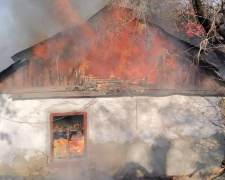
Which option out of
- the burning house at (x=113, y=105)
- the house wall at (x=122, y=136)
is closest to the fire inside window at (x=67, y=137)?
the burning house at (x=113, y=105)

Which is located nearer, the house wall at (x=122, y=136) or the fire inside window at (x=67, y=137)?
the house wall at (x=122, y=136)

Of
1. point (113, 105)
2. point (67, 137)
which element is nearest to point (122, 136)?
point (113, 105)

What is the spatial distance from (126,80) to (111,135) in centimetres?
187

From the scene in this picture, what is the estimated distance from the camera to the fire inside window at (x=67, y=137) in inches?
368

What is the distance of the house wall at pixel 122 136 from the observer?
9.02 m

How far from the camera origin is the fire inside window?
936cm

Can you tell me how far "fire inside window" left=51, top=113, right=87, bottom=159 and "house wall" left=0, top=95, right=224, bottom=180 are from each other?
0.64 feet

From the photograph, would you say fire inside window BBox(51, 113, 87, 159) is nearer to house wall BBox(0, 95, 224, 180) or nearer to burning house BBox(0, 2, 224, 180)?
burning house BBox(0, 2, 224, 180)

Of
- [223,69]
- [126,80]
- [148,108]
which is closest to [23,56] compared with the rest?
[126,80]

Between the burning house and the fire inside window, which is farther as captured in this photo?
the fire inside window

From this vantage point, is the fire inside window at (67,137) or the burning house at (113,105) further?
the fire inside window at (67,137)

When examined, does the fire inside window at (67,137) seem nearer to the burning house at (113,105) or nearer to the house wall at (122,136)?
the burning house at (113,105)

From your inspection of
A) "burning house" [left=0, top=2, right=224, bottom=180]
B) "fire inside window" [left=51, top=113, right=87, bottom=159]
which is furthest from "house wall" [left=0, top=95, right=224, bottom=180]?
"fire inside window" [left=51, top=113, right=87, bottom=159]

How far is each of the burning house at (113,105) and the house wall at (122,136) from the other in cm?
3
